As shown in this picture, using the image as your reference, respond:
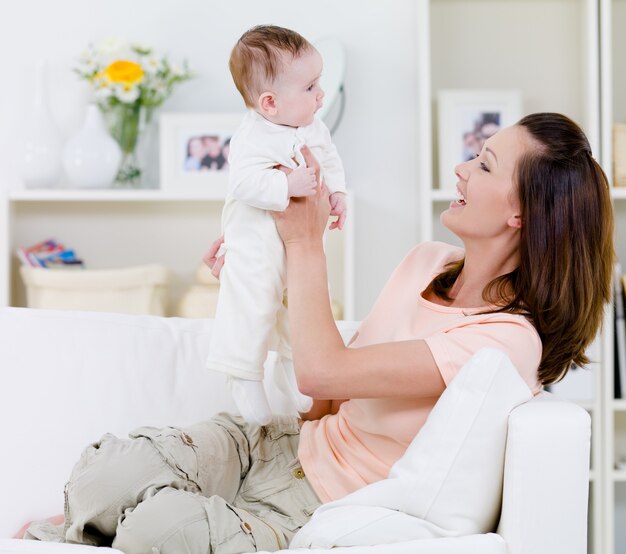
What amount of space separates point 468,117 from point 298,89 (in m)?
1.76

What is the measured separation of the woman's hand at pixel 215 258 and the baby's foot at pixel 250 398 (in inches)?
8.1

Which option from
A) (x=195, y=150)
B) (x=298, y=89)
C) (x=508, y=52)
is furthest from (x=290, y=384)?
(x=508, y=52)

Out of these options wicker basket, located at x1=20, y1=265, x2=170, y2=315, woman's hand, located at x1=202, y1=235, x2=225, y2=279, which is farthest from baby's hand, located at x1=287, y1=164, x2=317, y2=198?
wicker basket, located at x1=20, y1=265, x2=170, y2=315

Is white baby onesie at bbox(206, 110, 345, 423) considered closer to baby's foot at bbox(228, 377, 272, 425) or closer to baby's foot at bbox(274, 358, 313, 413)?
baby's foot at bbox(228, 377, 272, 425)

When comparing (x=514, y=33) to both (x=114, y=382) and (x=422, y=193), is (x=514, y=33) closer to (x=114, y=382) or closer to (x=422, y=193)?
(x=422, y=193)

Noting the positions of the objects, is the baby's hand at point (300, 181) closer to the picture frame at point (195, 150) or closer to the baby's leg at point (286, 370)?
the baby's leg at point (286, 370)

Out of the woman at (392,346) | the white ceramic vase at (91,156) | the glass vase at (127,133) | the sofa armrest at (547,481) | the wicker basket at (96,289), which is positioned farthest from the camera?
the glass vase at (127,133)

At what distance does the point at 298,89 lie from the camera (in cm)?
152

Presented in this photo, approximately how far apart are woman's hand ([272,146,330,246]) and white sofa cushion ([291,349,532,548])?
14.7 inches

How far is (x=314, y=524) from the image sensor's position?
1.35 m

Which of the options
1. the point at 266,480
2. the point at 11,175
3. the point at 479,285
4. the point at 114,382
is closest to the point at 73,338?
the point at 114,382

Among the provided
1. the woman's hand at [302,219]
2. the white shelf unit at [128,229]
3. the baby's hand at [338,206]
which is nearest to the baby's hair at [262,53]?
the woman's hand at [302,219]

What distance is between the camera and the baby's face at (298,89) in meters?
1.51

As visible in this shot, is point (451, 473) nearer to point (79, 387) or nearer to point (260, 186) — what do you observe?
point (260, 186)
